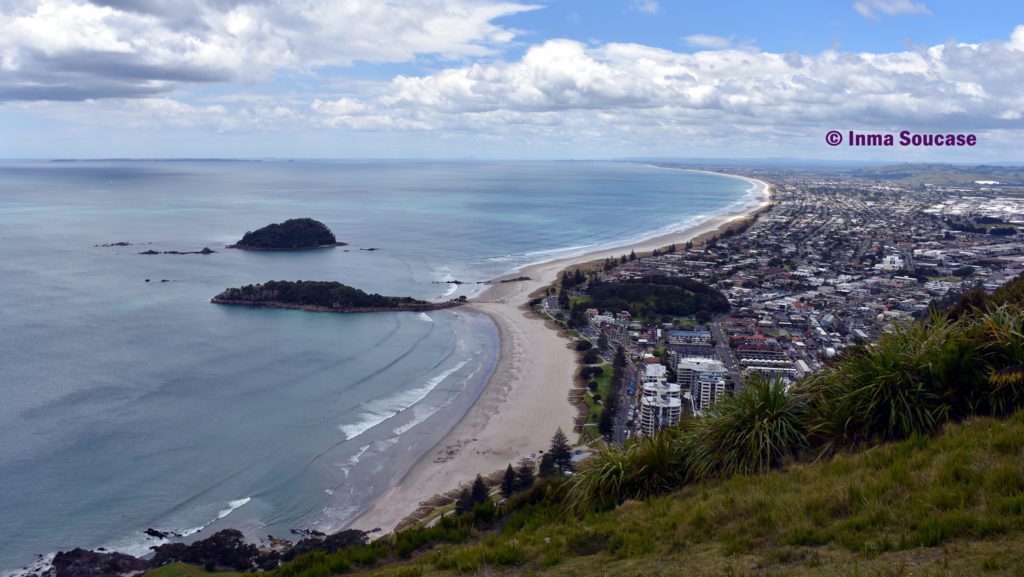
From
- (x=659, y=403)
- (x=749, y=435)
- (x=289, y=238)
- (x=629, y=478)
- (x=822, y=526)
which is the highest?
(x=749, y=435)

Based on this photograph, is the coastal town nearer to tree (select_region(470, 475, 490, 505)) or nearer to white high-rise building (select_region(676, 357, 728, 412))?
white high-rise building (select_region(676, 357, 728, 412))

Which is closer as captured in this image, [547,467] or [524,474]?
[524,474]

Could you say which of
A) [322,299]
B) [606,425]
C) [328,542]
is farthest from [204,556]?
[322,299]

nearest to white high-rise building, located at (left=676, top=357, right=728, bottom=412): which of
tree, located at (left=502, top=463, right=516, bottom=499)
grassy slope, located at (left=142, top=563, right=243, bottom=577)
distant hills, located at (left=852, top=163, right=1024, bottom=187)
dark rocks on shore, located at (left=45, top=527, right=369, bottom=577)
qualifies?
tree, located at (left=502, top=463, right=516, bottom=499)

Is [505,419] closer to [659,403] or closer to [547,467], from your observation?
[659,403]

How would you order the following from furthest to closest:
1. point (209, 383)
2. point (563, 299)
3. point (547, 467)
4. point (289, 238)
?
point (289, 238), point (563, 299), point (209, 383), point (547, 467)

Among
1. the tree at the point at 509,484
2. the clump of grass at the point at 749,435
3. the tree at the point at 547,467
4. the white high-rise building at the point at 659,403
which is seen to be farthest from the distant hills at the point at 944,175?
the clump of grass at the point at 749,435

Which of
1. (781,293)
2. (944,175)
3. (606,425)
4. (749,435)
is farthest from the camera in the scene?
(944,175)
